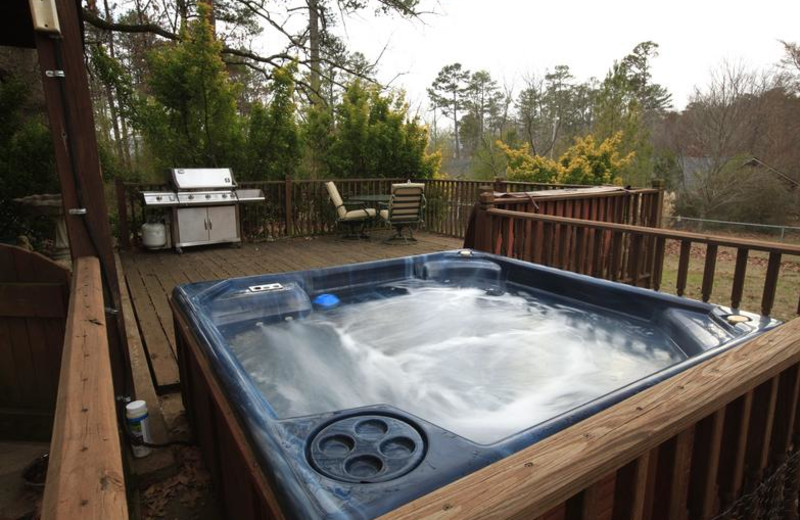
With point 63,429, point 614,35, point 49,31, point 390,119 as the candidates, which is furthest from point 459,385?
point 614,35

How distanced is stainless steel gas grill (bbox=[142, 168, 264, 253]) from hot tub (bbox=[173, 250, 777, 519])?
356 centimetres

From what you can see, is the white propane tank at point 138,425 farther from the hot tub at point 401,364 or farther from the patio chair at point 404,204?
the patio chair at point 404,204

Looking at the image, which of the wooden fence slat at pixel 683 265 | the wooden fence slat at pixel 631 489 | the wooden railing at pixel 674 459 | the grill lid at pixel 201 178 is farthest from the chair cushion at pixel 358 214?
the wooden fence slat at pixel 631 489

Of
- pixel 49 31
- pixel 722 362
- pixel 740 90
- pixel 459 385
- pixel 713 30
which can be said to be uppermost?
pixel 713 30

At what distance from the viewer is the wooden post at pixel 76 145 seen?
1970 millimetres

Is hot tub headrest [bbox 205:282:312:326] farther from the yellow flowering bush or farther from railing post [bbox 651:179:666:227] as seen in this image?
the yellow flowering bush

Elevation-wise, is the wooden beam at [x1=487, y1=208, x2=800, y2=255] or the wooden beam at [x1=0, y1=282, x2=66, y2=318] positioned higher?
the wooden beam at [x1=487, y1=208, x2=800, y2=255]

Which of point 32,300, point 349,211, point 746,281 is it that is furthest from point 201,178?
point 746,281

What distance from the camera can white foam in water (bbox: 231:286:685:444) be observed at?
2.53 m

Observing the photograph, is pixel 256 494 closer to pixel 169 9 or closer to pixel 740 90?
pixel 169 9

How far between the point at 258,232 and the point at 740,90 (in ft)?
49.0

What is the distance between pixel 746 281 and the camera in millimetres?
9688

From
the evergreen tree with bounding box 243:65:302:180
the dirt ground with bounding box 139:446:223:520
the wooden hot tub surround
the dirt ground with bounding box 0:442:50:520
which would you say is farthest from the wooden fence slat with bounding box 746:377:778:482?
the evergreen tree with bounding box 243:65:302:180

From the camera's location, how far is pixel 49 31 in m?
1.90
